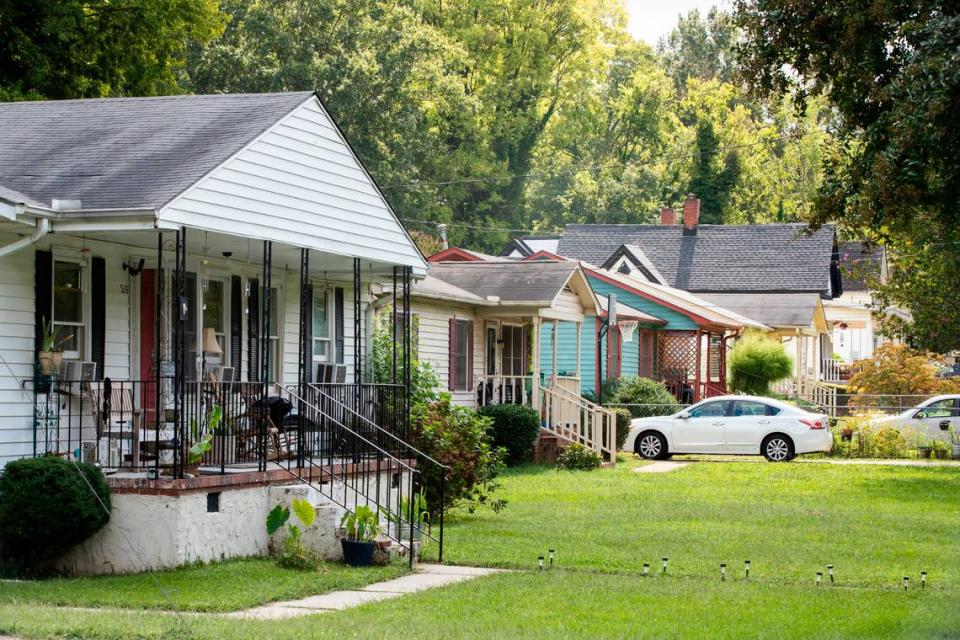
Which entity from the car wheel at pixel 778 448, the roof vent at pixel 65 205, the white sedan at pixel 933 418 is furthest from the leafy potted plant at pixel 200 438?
the white sedan at pixel 933 418

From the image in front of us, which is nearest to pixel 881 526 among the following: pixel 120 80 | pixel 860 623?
pixel 860 623

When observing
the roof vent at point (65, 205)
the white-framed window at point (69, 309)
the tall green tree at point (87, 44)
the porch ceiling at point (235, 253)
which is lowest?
the white-framed window at point (69, 309)

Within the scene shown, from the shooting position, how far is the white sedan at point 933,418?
31641 mm

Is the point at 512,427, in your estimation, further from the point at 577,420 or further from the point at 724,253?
the point at 724,253

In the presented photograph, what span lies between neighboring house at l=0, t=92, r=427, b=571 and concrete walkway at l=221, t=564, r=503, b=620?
52.8 inches

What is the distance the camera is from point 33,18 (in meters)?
26.7

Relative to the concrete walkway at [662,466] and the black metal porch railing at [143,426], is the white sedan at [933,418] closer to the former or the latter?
the concrete walkway at [662,466]

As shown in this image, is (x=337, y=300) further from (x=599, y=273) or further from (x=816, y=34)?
(x=599, y=273)

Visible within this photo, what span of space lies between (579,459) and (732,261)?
86.5 ft

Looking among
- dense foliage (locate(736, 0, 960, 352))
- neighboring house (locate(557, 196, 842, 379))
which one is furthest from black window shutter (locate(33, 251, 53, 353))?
neighboring house (locate(557, 196, 842, 379))

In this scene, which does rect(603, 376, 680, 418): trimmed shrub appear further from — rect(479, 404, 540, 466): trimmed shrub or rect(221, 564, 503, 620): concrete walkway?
rect(221, 564, 503, 620): concrete walkway

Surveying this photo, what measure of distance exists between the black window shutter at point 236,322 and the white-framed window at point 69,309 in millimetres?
3056

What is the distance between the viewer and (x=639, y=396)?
35188 mm

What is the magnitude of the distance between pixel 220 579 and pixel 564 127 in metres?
57.5
